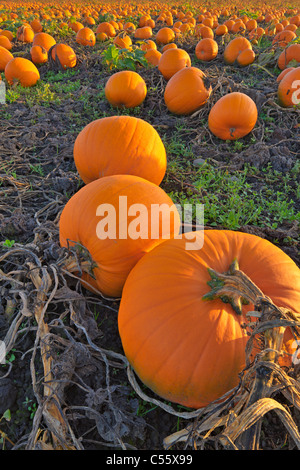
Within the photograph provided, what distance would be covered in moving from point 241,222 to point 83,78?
588cm

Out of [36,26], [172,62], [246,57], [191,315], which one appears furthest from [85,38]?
[191,315]

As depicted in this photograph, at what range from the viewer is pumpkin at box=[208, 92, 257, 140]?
4.06 metres

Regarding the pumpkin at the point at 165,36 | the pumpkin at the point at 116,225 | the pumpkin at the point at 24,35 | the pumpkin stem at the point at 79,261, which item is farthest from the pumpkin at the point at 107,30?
the pumpkin stem at the point at 79,261

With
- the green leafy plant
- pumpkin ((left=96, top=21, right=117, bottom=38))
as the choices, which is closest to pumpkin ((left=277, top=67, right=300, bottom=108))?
the green leafy plant

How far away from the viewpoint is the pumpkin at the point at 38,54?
753 cm

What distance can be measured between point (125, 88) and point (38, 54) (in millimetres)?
4121

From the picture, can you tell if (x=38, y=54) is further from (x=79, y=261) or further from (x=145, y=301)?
(x=145, y=301)

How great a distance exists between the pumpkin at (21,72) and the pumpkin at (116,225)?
567 centimetres

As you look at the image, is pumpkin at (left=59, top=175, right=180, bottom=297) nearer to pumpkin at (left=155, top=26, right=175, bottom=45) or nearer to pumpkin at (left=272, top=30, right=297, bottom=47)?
pumpkin at (left=272, top=30, right=297, bottom=47)

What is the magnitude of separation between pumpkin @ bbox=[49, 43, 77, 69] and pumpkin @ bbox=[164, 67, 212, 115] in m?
3.99

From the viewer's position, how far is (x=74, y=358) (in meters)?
1.80

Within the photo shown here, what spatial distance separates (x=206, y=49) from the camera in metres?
7.53
